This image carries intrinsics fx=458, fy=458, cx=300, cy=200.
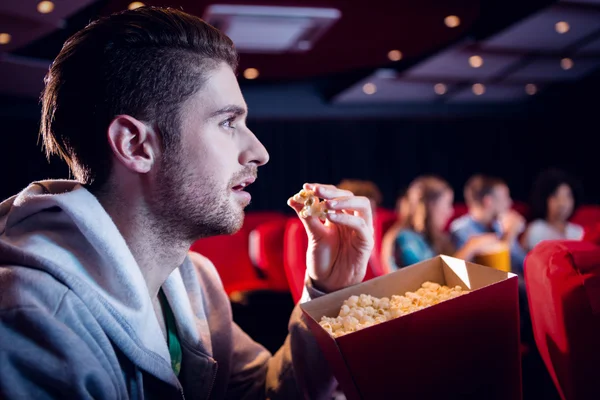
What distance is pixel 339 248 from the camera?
0.99 meters

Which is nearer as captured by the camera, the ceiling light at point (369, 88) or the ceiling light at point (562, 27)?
the ceiling light at point (562, 27)

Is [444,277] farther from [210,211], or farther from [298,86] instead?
[298,86]

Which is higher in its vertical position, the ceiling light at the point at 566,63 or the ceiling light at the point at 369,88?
the ceiling light at the point at 566,63

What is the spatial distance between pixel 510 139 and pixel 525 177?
2.48 feet

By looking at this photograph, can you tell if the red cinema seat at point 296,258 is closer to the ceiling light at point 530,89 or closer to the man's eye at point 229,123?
the man's eye at point 229,123

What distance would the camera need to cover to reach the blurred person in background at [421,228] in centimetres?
280

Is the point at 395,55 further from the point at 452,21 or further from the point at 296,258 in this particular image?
the point at 296,258

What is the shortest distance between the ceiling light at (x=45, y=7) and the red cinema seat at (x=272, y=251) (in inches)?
81.4

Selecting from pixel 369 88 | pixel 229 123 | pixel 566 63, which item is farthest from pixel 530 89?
pixel 229 123

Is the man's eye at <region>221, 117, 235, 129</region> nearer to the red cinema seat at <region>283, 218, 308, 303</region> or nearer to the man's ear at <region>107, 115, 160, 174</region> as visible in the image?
the man's ear at <region>107, 115, 160, 174</region>

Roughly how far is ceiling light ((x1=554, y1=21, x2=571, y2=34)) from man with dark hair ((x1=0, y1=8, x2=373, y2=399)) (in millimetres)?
3968

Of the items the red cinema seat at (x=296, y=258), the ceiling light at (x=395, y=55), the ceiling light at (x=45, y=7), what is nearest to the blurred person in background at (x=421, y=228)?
the red cinema seat at (x=296, y=258)

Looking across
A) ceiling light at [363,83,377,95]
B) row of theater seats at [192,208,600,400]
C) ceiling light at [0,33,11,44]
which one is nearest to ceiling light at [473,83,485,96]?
ceiling light at [363,83,377,95]

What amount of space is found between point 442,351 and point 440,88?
622 centimetres
